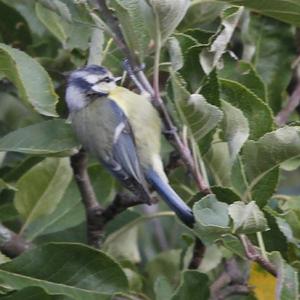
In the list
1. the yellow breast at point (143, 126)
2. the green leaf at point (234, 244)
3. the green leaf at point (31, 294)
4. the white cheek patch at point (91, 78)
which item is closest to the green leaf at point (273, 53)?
the yellow breast at point (143, 126)

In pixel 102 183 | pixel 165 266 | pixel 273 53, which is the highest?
pixel 273 53

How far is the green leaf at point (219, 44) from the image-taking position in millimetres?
1613

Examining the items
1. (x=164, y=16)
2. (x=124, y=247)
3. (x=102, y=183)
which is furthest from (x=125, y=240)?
(x=164, y=16)

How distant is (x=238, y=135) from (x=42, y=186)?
0.66 metres

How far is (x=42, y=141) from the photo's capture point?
1760 millimetres

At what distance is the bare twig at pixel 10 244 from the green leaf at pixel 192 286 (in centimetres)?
44

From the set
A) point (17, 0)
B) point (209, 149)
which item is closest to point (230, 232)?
point (209, 149)

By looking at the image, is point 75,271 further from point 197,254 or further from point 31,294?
point 197,254

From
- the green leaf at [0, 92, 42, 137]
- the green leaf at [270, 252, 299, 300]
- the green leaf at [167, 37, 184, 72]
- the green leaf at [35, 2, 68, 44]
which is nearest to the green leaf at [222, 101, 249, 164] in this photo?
the green leaf at [167, 37, 184, 72]

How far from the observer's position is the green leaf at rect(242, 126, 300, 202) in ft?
5.00

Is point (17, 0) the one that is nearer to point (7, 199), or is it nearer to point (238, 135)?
point (7, 199)

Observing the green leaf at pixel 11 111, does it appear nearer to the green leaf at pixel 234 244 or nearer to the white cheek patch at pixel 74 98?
the white cheek patch at pixel 74 98

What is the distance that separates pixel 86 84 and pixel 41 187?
280 millimetres

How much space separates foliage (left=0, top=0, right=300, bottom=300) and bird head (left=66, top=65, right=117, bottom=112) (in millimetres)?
34
